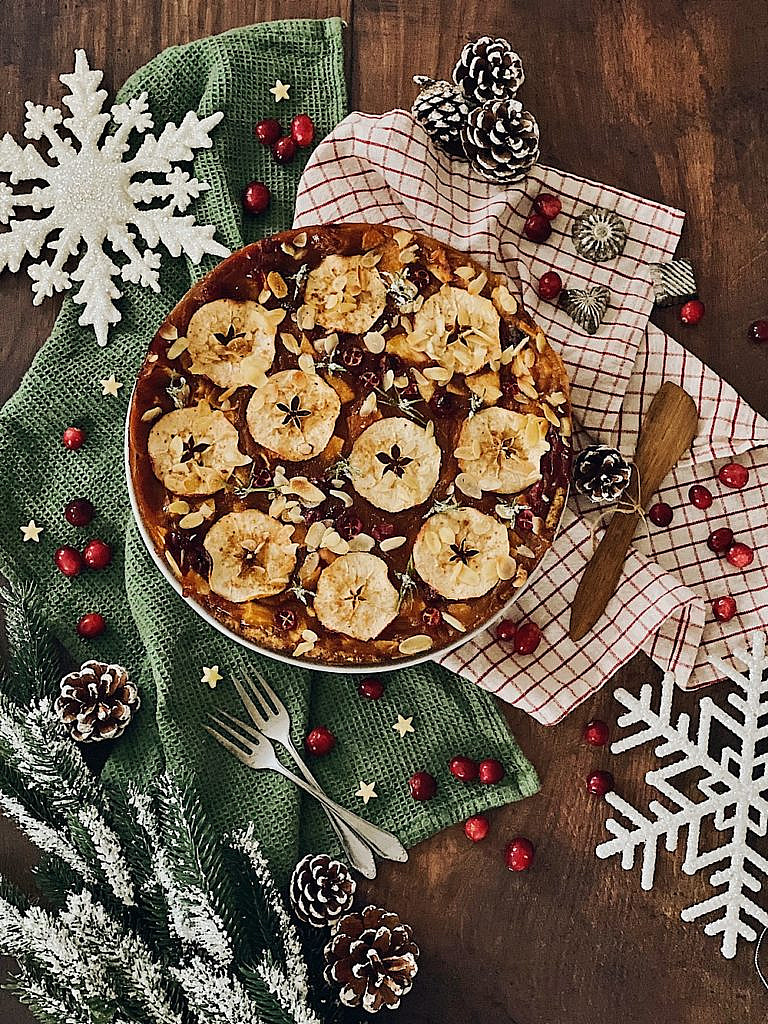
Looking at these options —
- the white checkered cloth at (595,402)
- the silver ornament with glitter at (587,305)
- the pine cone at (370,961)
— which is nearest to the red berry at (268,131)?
the white checkered cloth at (595,402)

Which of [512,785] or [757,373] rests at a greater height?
[757,373]

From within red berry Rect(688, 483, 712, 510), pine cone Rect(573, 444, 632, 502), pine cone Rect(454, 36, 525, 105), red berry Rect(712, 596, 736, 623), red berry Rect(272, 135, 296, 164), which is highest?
pine cone Rect(454, 36, 525, 105)

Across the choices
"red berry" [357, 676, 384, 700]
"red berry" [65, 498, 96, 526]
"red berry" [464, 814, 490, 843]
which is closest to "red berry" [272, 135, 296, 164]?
"red berry" [65, 498, 96, 526]

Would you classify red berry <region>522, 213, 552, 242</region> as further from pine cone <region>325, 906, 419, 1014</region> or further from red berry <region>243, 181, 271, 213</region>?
pine cone <region>325, 906, 419, 1014</region>

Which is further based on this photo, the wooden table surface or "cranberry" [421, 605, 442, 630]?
the wooden table surface

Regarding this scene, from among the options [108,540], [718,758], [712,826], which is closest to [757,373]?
[718,758]

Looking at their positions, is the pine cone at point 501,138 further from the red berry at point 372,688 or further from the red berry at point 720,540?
the red berry at point 372,688

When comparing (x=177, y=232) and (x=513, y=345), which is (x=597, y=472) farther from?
(x=177, y=232)
